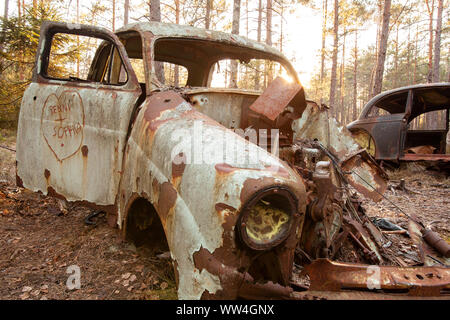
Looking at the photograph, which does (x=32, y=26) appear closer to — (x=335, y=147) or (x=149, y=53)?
(x=149, y=53)

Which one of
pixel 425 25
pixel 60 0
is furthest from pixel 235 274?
pixel 425 25

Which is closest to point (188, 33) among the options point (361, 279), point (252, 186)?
point (252, 186)

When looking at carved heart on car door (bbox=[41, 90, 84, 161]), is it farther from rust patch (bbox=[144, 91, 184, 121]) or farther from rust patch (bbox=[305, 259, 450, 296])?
rust patch (bbox=[305, 259, 450, 296])

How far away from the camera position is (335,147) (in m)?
3.00

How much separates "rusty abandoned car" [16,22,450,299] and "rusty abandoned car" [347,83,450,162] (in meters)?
3.99

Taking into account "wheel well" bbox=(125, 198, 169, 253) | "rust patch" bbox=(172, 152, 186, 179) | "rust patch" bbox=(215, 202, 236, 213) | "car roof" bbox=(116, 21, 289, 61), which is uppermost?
"car roof" bbox=(116, 21, 289, 61)

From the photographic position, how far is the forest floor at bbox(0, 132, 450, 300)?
6.75ft

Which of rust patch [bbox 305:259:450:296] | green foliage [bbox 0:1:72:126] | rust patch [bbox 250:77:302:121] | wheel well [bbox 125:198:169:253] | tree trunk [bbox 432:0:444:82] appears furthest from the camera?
tree trunk [bbox 432:0:444:82]

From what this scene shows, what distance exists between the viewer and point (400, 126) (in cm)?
623

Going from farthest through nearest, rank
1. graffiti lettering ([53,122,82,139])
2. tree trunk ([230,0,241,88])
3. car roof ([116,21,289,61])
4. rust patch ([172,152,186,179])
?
tree trunk ([230,0,241,88]), car roof ([116,21,289,61]), graffiti lettering ([53,122,82,139]), rust patch ([172,152,186,179])

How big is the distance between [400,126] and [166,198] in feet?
20.4

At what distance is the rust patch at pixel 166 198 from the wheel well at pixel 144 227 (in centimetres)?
47

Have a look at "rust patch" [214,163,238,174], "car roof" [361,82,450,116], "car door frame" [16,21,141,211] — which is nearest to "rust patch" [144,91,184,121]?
"car door frame" [16,21,141,211]
